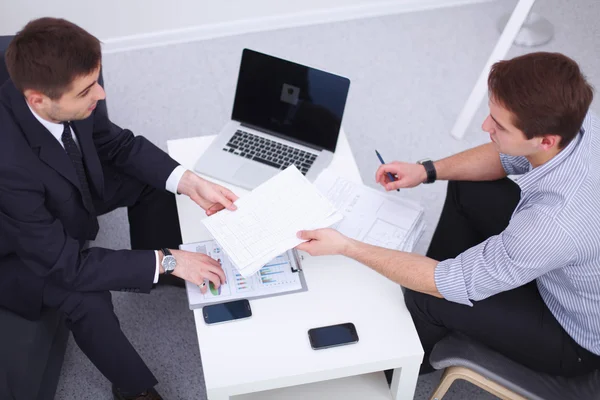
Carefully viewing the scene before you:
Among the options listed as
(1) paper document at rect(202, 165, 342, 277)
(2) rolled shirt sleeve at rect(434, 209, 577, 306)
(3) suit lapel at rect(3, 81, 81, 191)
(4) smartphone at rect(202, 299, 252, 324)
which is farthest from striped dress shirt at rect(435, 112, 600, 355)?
(3) suit lapel at rect(3, 81, 81, 191)

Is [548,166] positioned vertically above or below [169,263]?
above

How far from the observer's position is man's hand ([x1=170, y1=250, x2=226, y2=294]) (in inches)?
69.7

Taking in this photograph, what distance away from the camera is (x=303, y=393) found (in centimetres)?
201

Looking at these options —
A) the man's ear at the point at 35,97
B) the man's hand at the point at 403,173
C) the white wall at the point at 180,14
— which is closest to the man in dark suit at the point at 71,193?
the man's ear at the point at 35,97

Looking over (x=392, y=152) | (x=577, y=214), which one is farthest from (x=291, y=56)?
(x=577, y=214)

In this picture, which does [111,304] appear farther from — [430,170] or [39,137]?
[430,170]

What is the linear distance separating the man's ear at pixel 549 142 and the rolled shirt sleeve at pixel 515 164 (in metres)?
0.32

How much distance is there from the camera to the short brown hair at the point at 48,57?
1.60 meters

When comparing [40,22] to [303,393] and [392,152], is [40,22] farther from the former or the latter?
[392,152]

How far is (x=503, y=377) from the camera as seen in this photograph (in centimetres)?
181

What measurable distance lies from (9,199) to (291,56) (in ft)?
6.76

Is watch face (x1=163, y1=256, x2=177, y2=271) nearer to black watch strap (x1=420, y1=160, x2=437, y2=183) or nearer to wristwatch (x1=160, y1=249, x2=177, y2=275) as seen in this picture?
wristwatch (x1=160, y1=249, x2=177, y2=275)

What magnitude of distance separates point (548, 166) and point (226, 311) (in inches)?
36.7

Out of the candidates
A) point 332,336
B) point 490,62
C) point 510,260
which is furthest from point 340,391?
point 490,62
